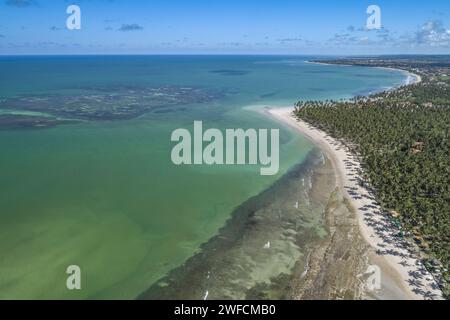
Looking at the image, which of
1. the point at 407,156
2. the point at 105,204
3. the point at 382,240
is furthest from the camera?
the point at 407,156

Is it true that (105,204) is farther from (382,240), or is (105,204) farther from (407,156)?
(407,156)

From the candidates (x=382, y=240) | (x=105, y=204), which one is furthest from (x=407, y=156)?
(x=105, y=204)

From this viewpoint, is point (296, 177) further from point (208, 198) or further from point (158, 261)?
point (158, 261)

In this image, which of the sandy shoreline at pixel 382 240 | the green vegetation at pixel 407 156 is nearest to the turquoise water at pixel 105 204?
the sandy shoreline at pixel 382 240

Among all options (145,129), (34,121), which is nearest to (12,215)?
(145,129)

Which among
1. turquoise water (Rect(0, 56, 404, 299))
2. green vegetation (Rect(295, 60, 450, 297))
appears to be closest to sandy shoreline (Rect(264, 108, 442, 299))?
green vegetation (Rect(295, 60, 450, 297))
